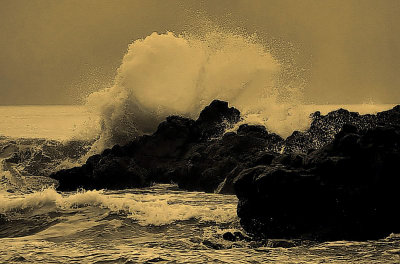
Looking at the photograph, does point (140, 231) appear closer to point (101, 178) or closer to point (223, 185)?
point (223, 185)

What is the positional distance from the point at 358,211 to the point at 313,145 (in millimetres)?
5624

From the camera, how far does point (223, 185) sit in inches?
444

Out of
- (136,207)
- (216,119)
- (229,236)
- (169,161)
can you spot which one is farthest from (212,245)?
(216,119)

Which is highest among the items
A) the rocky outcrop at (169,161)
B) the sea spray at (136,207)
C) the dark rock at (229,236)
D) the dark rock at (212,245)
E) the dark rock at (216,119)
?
the dark rock at (216,119)

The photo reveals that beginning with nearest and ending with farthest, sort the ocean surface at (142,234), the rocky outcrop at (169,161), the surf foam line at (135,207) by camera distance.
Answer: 1. the ocean surface at (142,234)
2. the surf foam line at (135,207)
3. the rocky outcrop at (169,161)

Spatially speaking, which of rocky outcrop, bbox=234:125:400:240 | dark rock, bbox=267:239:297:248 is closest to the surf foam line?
rocky outcrop, bbox=234:125:400:240

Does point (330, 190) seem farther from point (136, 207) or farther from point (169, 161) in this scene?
point (169, 161)

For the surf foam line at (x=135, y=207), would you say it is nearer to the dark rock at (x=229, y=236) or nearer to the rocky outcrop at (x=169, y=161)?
the dark rock at (x=229, y=236)

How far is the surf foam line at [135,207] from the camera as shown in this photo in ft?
26.4

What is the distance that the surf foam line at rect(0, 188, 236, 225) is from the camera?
8.05 metres

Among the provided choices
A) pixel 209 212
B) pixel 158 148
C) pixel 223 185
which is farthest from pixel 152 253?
pixel 158 148

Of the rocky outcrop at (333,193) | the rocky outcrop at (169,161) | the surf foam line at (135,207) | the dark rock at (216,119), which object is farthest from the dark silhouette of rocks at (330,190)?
the dark rock at (216,119)

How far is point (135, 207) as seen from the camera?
880 centimetres

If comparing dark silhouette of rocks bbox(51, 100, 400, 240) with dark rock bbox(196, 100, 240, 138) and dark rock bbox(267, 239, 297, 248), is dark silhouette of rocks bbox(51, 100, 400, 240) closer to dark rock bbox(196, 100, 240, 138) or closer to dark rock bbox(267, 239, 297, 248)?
dark rock bbox(267, 239, 297, 248)
